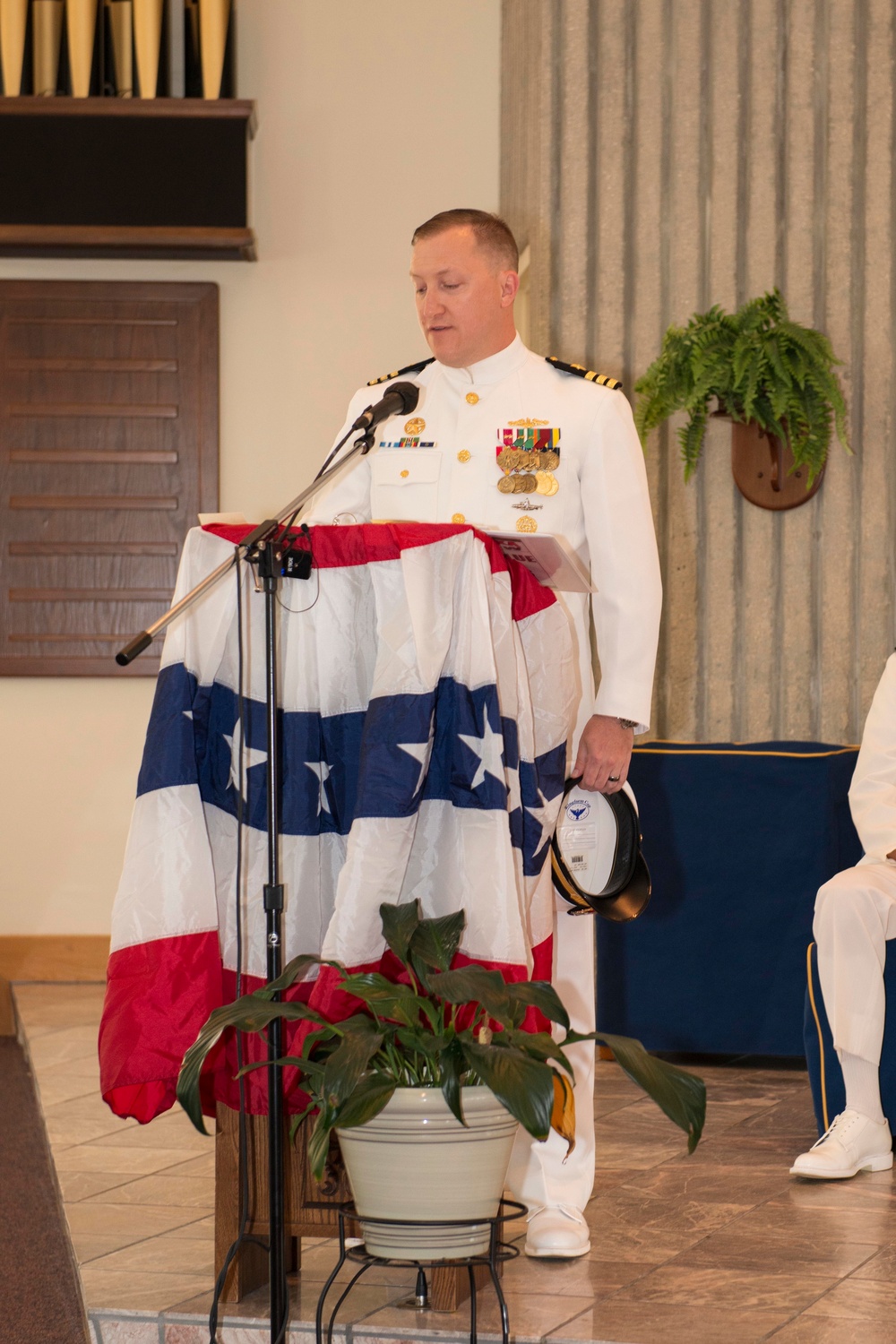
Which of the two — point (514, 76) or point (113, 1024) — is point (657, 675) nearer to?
point (514, 76)

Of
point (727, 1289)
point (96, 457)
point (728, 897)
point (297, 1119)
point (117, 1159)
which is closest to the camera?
point (297, 1119)

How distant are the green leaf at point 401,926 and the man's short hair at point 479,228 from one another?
3.86 ft

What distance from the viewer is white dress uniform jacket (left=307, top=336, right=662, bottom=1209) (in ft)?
8.18

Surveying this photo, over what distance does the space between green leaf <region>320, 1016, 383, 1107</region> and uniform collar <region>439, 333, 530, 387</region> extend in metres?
1.26

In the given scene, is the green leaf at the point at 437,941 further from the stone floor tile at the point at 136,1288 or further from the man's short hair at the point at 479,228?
the man's short hair at the point at 479,228

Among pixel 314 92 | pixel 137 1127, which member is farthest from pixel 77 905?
pixel 314 92

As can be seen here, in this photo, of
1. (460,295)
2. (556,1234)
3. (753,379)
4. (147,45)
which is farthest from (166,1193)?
(147,45)

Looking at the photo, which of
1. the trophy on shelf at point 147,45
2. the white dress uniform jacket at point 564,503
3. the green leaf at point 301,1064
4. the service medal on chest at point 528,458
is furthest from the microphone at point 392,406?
the trophy on shelf at point 147,45

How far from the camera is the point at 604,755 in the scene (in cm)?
248

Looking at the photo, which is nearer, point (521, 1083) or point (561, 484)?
→ point (521, 1083)

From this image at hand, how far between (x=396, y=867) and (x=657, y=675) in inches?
103

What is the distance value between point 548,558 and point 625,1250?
121cm

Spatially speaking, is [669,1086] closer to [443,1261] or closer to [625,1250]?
[443,1261]

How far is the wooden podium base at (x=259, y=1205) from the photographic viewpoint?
86.4 inches
